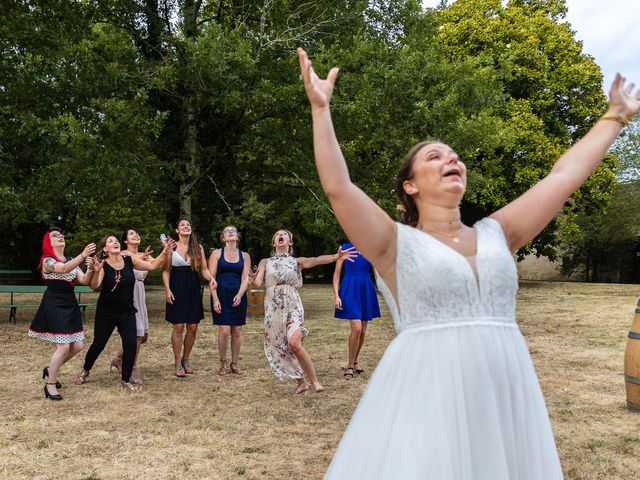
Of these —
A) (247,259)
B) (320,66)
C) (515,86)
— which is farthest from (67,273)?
(515,86)

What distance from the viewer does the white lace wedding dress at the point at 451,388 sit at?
1989 mm

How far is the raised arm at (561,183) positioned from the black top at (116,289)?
6674 mm

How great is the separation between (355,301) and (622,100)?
6.56 m

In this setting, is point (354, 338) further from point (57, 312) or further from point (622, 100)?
point (622, 100)

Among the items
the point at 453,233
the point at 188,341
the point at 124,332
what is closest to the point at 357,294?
the point at 188,341

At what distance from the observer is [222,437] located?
604cm

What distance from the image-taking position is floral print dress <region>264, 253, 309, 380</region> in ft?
27.0

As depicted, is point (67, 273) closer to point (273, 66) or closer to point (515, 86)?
point (273, 66)

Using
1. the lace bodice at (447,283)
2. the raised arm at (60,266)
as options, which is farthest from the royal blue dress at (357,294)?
the lace bodice at (447,283)

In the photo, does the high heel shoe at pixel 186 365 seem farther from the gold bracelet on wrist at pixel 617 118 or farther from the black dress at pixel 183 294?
the gold bracelet on wrist at pixel 617 118

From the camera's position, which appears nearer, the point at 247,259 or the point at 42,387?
the point at 42,387

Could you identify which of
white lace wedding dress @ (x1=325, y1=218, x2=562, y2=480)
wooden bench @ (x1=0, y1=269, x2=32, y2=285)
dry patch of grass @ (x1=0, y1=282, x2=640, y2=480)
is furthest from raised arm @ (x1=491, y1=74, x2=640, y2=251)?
wooden bench @ (x1=0, y1=269, x2=32, y2=285)

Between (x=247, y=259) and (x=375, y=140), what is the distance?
773 cm

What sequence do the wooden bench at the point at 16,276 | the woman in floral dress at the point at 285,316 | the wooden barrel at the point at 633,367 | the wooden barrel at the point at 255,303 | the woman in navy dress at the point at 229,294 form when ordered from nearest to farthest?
the wooden barrel at the point at 633,367 < the woman in floral dress at the point at 285,316 < the woman in navy dress at the point at 229,294 < the wooden barrel at the point at 255,303 < the wooden bench at the point at 16,276
